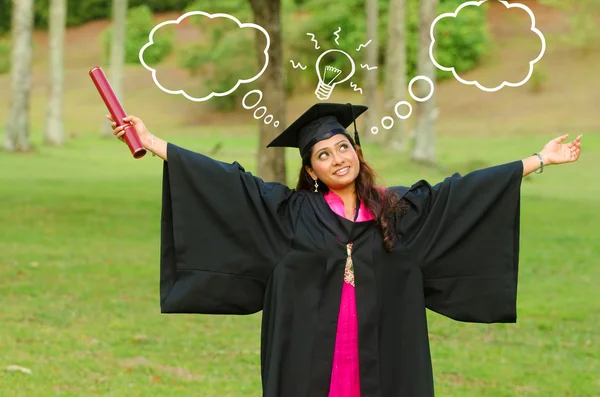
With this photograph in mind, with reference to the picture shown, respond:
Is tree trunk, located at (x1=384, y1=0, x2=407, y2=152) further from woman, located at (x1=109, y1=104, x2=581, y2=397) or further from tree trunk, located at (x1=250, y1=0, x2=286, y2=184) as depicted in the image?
woman, located at (x1=109, y1=104, x2=581, y2=397)

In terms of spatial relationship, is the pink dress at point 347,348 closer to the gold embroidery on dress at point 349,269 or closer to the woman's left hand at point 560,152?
the gold embroidery on dress at point 349,269

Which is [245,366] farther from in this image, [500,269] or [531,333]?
[500,269]

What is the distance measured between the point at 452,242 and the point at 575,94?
4164 cm

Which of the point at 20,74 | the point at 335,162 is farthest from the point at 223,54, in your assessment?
the point at 335,162

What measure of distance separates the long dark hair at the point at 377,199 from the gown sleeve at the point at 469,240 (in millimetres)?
87

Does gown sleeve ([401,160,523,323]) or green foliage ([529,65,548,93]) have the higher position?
green foliage ([529,65,548,93])

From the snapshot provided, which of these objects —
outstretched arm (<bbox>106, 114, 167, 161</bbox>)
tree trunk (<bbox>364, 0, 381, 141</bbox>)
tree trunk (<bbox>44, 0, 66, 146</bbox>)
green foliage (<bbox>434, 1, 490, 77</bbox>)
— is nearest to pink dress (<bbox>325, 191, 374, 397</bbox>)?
outstretched arm (<bbox>106, 114, 167, 161</bbox>)

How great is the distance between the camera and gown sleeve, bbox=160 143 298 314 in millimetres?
4684

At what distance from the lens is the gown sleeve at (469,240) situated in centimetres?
472

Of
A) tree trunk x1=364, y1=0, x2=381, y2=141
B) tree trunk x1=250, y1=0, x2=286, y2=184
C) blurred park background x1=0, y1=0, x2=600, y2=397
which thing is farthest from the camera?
tree trunk x1=364, y1=0, x2=381, y2=141

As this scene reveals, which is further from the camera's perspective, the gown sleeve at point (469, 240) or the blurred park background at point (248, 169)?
the blurred park background at point (248, 169)

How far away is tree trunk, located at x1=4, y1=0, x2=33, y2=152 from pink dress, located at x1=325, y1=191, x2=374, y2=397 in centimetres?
2354

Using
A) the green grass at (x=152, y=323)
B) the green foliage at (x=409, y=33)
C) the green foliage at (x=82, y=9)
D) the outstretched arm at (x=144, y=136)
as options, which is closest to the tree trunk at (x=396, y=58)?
the green foliage at (x=409, y=33)

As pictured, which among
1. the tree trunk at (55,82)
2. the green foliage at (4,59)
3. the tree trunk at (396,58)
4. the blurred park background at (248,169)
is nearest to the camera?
the blurred park background at (248,169)
